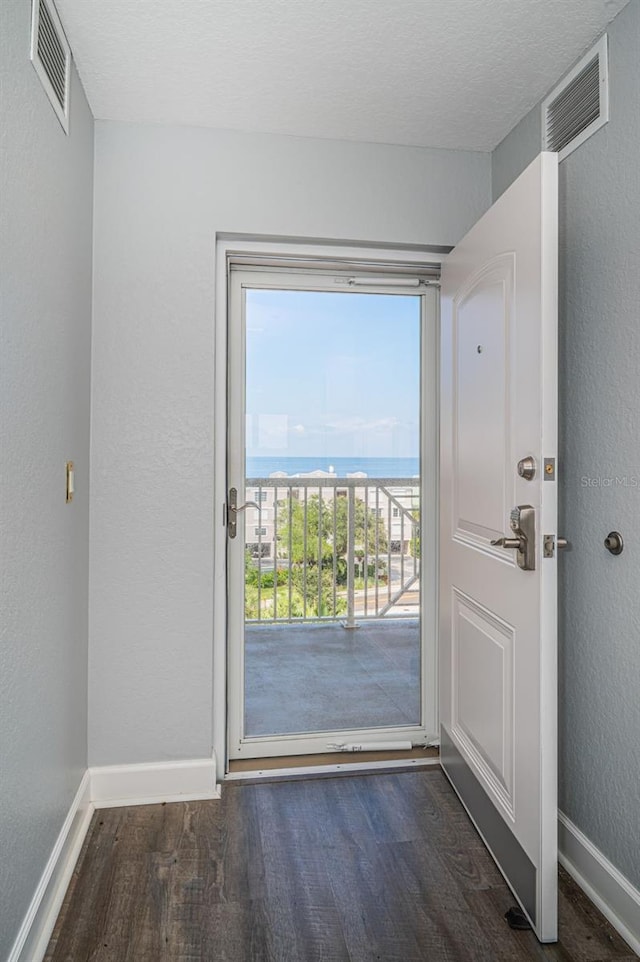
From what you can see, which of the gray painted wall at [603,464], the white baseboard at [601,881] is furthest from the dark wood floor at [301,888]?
the gray painted wall at [603,464]

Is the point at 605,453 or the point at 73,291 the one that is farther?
the point at 73,291

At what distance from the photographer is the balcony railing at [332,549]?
8.00 ft

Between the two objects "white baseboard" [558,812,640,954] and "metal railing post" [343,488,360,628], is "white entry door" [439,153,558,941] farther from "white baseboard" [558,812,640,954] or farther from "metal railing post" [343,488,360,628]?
"metal railing post" [343,488,360,628]

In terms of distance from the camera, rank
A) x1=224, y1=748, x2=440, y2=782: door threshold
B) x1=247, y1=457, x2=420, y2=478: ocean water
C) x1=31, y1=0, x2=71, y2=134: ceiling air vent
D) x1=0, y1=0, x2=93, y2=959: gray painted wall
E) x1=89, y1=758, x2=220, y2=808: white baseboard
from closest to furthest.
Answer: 1. x1=0, y1=0, x2=93, y2=959: gray painted wall
2. x1=31, y1=0, x2=71, y2=134: ceiling air vent
3. x1=89, y1=758, x2=220, y2=808: white baseboard
4. x1=224, y1=748, x2=440, y2=782: door threshold
5. x1=247, y1=457, x2=420, y2=478: ocean water

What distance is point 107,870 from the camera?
1.78 m

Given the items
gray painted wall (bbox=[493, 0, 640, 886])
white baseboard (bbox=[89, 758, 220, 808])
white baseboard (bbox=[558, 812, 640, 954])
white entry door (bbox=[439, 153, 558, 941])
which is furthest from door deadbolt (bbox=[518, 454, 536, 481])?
white baseboard (bbox=[89, 758, 220, 808])

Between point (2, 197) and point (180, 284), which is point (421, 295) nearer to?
point (180, 284)

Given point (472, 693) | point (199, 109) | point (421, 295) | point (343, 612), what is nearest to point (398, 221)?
point (421, 295)

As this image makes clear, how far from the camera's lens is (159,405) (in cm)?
218

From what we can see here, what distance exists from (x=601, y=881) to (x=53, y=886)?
4.84ft

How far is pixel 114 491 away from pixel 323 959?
152 cm

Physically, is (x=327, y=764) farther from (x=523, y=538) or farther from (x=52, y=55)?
(x=52, y=55)

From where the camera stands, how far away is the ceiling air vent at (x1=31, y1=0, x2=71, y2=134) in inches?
57.5

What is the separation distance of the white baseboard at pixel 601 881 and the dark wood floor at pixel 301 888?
29 millimetres
